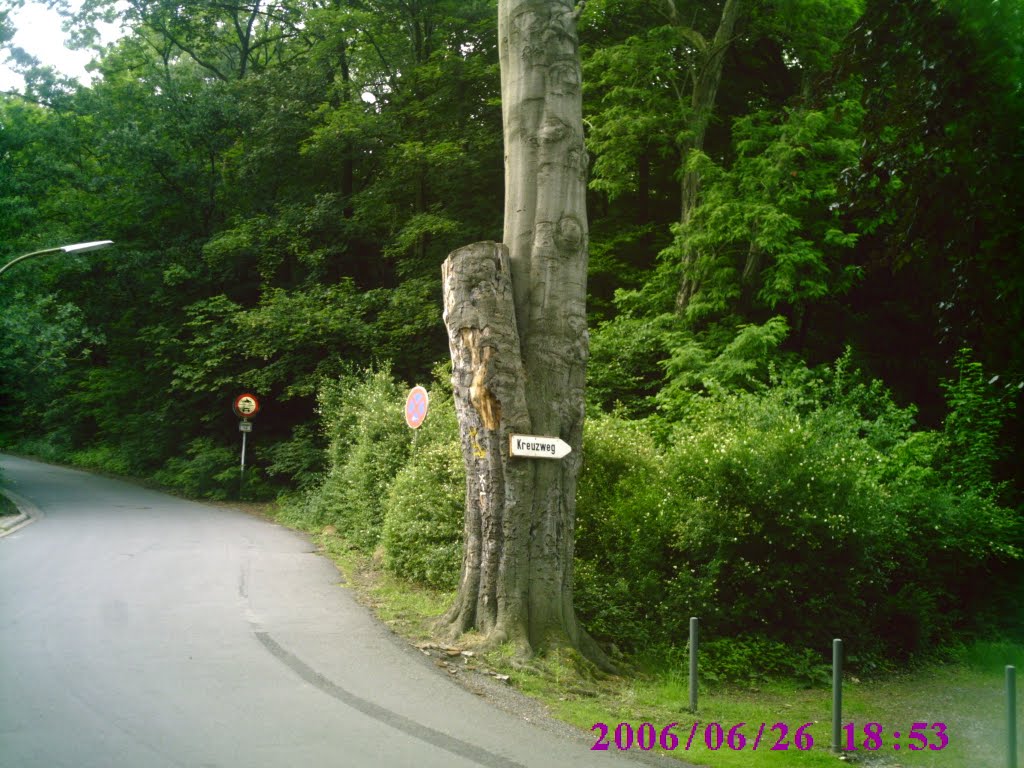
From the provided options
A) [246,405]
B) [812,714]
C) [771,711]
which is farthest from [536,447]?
[246,405]

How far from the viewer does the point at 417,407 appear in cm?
1495

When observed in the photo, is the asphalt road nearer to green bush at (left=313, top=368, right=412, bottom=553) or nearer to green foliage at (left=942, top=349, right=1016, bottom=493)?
green bush at (left=313, top=368, right=412, bottom=553)

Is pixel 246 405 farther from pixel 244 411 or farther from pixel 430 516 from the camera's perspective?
pixel 430 516

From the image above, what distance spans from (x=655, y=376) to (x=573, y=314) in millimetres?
9888

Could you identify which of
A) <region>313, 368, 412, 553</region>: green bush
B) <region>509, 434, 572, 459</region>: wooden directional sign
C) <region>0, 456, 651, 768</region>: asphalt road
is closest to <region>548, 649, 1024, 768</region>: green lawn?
<region>0, 456, 651, 768</region>: asphalt road

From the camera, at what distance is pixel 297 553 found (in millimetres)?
17188

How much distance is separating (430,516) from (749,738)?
22.5ft

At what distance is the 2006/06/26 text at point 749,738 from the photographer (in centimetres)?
719

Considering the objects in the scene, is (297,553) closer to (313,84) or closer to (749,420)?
(749,420)

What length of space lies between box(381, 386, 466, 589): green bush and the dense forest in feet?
0.27

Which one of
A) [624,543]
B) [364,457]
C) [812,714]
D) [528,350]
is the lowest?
[812,714]

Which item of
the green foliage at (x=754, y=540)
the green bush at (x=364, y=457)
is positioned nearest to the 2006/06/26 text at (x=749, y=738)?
the green foliage at (x=754, y=540)

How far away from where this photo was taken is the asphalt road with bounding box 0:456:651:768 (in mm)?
6449

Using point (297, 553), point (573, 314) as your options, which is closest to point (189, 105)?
point (297, 553)
